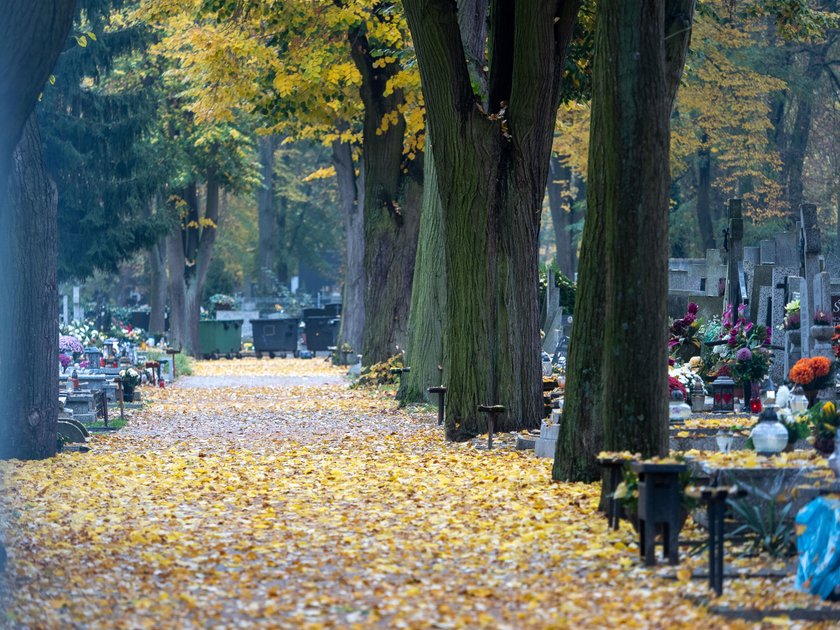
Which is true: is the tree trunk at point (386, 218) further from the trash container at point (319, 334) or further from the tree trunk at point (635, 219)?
the trash container at point (319, 334)

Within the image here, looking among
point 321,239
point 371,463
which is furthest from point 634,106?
point 321,239

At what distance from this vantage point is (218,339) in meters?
47.5

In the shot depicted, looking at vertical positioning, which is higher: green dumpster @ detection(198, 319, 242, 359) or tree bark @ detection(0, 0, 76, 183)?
tree bark @ detection(0, 0, 76, 183)

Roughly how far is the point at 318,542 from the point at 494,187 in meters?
7.13

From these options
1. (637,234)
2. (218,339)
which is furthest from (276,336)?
(637,234)

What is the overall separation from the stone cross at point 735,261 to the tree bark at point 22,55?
14133 millimetres

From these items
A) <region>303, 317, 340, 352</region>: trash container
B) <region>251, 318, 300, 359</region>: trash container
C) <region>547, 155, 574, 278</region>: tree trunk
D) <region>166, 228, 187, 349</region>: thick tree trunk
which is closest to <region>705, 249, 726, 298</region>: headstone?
<region>547, 155, 574, 278</region>: tree trunk

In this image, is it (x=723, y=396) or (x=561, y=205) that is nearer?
(x=723, y=396)

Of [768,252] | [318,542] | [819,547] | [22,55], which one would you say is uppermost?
[22,55]

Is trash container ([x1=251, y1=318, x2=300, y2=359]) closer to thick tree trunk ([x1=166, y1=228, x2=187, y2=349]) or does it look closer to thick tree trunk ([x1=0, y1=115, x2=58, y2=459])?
thick tree trunk ([x1=166, y1=228, x2=187, y2=349])

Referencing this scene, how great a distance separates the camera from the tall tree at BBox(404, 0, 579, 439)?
16062 millimetres

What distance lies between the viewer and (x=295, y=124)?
31.5 metres

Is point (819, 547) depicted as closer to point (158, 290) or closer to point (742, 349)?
point (742, 349)

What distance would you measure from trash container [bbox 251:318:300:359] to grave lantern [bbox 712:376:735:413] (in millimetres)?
31682
